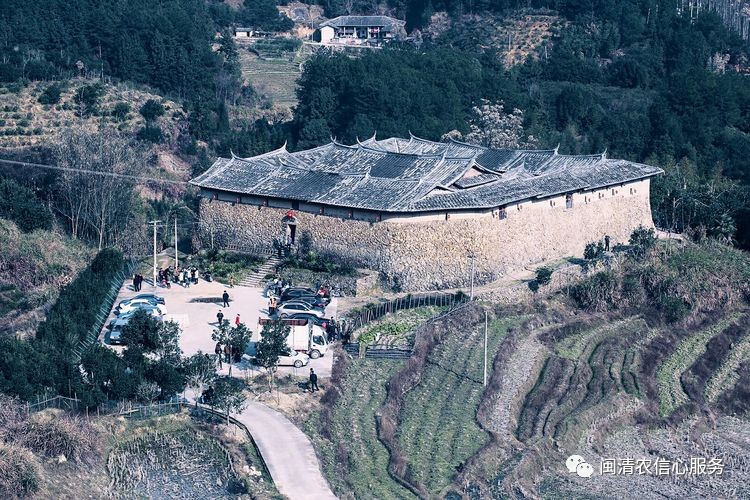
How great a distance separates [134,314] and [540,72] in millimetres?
71539

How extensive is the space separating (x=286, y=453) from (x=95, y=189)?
3083 centimetres

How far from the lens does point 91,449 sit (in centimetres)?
3888

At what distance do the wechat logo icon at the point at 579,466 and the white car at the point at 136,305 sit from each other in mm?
16297

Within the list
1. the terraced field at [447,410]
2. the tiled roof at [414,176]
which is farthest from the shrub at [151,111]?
the terraced field at [447,410]

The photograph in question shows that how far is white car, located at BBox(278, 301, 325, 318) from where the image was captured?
51.7m

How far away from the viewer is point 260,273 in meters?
58.7

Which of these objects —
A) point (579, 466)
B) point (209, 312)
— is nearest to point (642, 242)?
point (209, 312)

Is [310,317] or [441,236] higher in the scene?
[441,236]

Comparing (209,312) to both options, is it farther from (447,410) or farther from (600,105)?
(600,105)

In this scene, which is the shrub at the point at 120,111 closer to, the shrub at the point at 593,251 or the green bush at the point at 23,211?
the green bush at the point at 23,211

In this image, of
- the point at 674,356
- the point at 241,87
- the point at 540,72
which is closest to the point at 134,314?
the point at 674,356

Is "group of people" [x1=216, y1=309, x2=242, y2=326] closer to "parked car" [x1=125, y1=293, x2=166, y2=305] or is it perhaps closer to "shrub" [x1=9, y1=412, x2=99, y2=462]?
"parked car" [x1=125, y1=293, x2=166, y2=305]

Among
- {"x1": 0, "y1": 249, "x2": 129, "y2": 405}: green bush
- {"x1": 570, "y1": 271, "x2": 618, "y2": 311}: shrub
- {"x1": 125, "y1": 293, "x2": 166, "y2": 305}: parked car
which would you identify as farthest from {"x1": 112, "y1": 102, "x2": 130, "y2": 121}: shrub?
{"x1": 0, "y1": 249, "x2": 129, "y2": 405}: green bush

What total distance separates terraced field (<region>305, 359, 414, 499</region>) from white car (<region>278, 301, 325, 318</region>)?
3.26m
